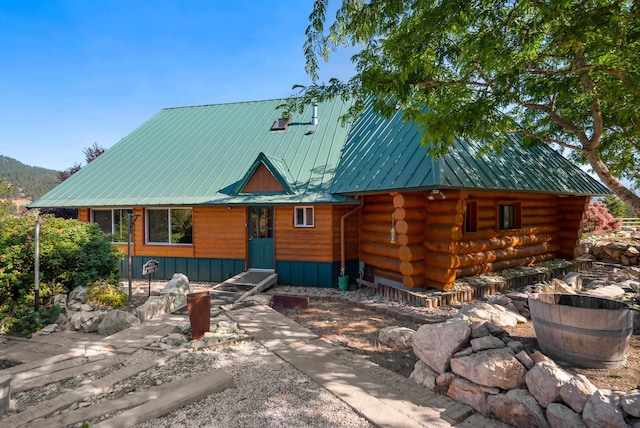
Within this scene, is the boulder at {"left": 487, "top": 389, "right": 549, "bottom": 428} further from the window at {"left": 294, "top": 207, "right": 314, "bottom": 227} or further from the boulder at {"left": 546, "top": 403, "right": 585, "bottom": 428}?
the window at {"left": 294, "top": 207, "right": 314, "bottom": 227}

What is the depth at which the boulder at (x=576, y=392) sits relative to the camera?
3.51 m

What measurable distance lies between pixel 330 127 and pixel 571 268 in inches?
436

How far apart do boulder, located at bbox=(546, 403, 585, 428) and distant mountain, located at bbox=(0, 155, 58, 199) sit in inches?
2858

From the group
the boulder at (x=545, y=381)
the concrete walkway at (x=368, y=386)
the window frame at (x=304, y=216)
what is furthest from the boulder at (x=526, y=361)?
the window frame at (x=304, y=216)

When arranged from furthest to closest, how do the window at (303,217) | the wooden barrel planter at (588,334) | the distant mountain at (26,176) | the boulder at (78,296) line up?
1. the distant mountain at (26,176)
2. the window at (303,217)
3. the boulder at (78,296)
4. the wooden barrel planter at (588,334)

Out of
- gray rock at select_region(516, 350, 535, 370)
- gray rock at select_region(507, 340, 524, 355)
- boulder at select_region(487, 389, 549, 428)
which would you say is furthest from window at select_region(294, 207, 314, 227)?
boulder at select_region(487, 389, 549, 428)

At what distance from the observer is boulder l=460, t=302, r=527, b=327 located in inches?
239

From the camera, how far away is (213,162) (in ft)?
44.9

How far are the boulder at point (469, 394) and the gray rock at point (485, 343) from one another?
456 millimetres

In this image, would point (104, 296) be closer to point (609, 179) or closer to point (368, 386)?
point (368, 386)

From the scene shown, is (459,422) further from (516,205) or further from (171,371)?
(516,205)

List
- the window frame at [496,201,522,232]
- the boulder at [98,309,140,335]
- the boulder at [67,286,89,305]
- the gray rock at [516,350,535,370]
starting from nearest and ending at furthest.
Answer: the gray rock at [516,350,535,370], the boulder at [98,309,140,335], the boulder at [67,286,89,305], the window frame at [496,201,522,232]

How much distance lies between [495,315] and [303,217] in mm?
6877

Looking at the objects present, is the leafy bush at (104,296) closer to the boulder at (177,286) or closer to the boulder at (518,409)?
the boulder at (177,286)
